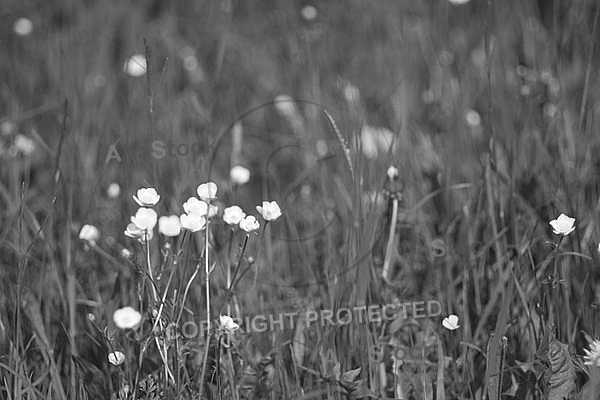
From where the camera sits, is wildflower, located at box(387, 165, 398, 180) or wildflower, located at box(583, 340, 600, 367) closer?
wildflower, located at box(583, 340, 600, 367)

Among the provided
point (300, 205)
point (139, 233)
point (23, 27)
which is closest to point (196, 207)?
point (139, 233)

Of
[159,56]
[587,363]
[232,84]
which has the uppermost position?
[159,56]

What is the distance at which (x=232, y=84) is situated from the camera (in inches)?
127

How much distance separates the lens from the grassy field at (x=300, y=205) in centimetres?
178

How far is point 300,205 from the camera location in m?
2.58

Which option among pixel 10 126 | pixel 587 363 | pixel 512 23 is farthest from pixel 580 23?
pixel 10 126

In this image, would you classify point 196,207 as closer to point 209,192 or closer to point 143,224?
point 209,192

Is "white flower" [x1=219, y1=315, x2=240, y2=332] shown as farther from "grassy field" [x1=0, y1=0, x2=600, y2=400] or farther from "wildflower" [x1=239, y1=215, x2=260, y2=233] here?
"wildflower" [x1=239, y1=215, x2=260, y2=233]

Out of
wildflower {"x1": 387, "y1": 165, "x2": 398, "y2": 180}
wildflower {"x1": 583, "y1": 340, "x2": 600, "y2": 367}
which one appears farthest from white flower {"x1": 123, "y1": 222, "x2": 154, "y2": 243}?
wildflower {"x1": 583, "y1": 340, "x2": 600, "y2": 367}

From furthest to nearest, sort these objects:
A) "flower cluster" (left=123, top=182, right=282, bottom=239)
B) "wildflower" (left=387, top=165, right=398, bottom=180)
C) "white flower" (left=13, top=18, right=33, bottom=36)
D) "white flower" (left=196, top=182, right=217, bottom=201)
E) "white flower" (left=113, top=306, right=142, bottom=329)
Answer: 1. "white flower" (left=13, top=18, right=33, bottom=36)
2. "wildflower" (left=387, top=165, right=398, bottom=180)
3. "white flower" (left=196, top=182, right=217, bottom=201)
4. "flower cluster" (left=123, top=182, right=282, bottom=239)
5. "white flower" (left=113, top=306, right=142, bottom=329)

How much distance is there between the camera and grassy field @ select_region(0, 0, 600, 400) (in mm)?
1784

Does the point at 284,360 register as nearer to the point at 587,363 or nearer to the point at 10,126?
the point at 587,363

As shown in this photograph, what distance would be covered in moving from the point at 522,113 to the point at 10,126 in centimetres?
167

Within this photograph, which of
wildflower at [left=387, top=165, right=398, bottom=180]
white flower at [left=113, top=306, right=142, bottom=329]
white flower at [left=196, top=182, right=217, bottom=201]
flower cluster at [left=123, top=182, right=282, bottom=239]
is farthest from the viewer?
wildflower at [left=387, top=165, right=398, bottom=180]
